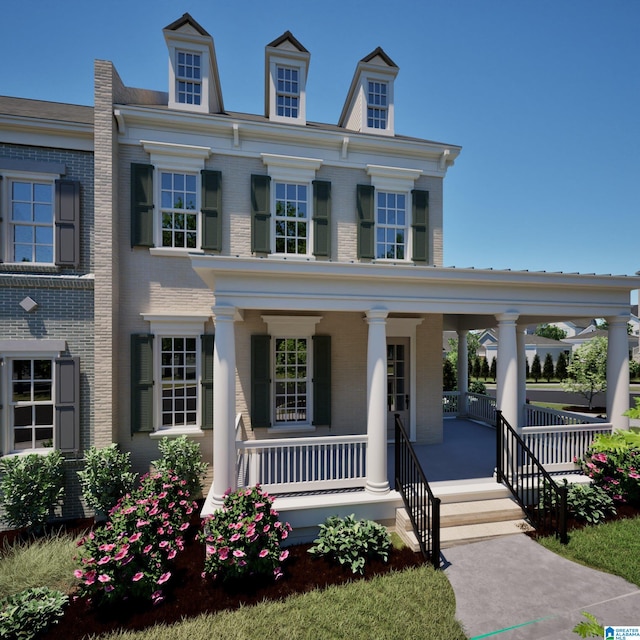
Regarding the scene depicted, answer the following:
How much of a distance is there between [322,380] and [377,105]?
763cm

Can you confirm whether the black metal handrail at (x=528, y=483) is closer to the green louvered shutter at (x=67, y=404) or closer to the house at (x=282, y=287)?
the house at (x=282, y=287)

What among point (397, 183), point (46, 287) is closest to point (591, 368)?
point (397, 183)

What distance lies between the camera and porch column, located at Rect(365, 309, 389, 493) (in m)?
6.23

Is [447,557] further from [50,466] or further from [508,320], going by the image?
[50,466]

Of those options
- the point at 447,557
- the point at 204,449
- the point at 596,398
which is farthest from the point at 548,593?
the point at 596,398

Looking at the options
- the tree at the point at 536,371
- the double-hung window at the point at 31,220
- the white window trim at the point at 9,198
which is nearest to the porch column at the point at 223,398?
the white window trim at the point at 9,198

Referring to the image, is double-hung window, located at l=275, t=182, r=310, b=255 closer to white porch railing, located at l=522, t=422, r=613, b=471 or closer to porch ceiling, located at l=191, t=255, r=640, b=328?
porch ceiling, located at l=191, t=255, r=640, b=328

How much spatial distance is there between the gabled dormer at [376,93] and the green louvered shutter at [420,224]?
197cm

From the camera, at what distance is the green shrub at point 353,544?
17.5ft

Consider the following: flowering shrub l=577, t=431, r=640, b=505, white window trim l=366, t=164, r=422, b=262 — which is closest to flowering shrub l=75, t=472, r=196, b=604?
white window trim l=366, t=164, r=422, b=262

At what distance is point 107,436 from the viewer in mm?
7426

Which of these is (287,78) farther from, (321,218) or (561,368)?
(561,368)

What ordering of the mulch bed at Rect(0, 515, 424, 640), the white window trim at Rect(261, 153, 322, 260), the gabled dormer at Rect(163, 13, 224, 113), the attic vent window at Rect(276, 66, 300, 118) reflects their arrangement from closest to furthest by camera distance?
the mulch bed at Rect(0, 515, 424, 640), the gabled dormer at Rect(163, 13, 224, 113), the white window trim at Rect(261, 153, 322, 260), the attic vent window at Rect(276, 66, 300, 118)

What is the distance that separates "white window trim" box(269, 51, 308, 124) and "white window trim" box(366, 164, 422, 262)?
233 centimetres
